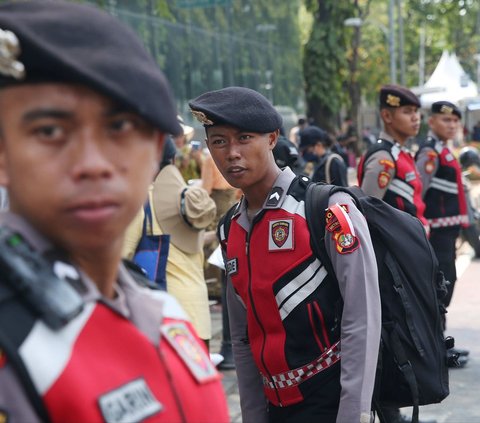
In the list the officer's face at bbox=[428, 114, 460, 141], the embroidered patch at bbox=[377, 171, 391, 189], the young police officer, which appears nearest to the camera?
the young police officer

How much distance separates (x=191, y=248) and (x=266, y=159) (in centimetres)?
207

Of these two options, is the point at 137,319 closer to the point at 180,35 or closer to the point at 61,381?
the point at 61,381

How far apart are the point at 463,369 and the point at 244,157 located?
16.9 ft

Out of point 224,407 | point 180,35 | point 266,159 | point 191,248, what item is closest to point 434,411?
point 191,248

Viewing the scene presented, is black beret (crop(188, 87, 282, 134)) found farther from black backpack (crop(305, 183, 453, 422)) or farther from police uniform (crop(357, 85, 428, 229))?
police uniform (crop(357, 85, 428, 229))

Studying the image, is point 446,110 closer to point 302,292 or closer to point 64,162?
point 302,292

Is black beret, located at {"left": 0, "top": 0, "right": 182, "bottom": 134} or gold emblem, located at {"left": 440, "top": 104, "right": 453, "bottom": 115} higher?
black beret, located at {"left": 0, "top": 0, "right": 182, "bottom": 134}

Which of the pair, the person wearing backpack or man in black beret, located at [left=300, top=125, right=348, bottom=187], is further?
man in black beret, located at [left=300, top=125, right=348, bottom=187]

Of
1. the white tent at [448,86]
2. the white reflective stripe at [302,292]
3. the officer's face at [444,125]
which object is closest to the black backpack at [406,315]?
the white reflective stripe at [302,292]

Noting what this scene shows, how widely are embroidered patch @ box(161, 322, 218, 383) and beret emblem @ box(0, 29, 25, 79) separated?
18.8 inches

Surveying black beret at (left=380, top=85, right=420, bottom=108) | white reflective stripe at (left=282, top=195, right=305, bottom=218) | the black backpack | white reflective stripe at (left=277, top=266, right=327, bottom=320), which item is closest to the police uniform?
black beret at (left=380, top=85, right=420, bottom=108)

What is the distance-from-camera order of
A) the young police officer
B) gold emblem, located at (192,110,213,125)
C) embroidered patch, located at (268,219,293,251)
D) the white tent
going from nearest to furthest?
the young police officer, embroidered patch, located at (268,219,293,251), gold emblem, located at (192,110,213,125), the white tent

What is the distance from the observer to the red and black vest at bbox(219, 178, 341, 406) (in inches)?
152

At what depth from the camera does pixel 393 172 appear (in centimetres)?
775
